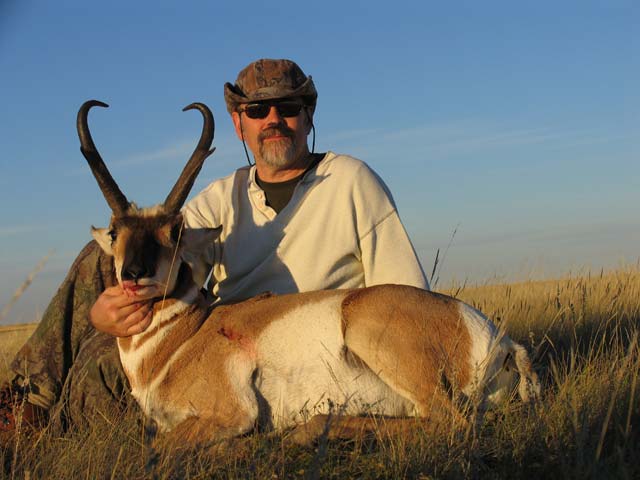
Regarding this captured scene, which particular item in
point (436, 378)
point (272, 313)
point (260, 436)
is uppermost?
point (272, 313)

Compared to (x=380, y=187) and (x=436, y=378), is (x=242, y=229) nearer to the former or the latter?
(x=380, y=187)

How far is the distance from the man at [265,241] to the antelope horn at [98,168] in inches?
27.6

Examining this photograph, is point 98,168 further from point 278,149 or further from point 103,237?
point 278,149

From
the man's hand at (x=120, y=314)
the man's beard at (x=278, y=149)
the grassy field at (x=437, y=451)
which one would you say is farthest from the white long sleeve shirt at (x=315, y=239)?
the grassy field at (x=437, y=451)

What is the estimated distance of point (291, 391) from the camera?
5055mm

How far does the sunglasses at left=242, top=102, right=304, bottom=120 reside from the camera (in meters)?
6.99

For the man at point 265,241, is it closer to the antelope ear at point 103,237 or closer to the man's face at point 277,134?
the man's face at point 277,134

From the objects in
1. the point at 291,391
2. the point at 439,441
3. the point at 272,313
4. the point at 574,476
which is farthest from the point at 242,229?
the point at 574,476

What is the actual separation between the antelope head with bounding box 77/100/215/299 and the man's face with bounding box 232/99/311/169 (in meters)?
0.78

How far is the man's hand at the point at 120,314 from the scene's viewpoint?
5.43 meters

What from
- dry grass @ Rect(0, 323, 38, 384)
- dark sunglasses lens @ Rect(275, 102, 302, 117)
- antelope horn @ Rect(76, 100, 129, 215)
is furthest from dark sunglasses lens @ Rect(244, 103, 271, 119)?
dry grass @ Rect(0, 323, 38, 384)

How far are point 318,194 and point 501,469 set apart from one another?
3.55 m

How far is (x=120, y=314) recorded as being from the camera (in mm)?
5434

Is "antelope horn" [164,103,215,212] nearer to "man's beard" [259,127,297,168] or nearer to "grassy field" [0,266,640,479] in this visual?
"man's beard" [259,127,297,168]
